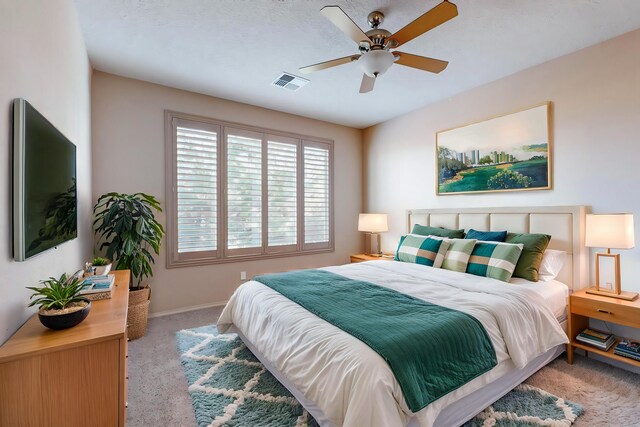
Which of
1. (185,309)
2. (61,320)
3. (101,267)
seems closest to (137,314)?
(101,267)

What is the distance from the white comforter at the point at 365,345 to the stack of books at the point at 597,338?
417 millimetres

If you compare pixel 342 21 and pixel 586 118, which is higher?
pixel 342 21

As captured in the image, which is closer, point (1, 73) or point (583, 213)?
point (1, 73)

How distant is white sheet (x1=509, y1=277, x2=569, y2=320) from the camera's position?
2482mm

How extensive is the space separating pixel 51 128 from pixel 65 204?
50 cm

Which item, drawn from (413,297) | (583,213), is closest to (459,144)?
(583,213)

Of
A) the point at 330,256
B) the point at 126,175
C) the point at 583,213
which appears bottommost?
the point at 330,256

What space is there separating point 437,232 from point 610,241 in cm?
154

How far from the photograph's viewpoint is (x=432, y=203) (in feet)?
13.8

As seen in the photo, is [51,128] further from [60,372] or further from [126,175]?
[126,175]

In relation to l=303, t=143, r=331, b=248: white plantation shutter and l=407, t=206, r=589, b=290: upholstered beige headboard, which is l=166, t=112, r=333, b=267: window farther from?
l=407, t=206, r=589, b=290: upholstered beige headboard

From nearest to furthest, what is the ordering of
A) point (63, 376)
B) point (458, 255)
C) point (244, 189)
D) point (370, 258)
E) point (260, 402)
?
point (63, 376)
point (260, 402)
point (458, 255)
point (244, 189)
point (370, 258)

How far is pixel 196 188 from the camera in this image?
12.6 ft

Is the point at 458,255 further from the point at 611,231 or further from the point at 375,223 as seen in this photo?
the point at 375,223
